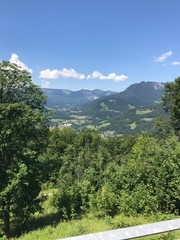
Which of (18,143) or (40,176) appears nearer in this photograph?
(18,143)

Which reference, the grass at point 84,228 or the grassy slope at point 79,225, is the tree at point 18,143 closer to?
the grassy slope at point 79,225

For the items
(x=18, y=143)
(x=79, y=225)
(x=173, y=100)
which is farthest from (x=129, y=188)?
(x=173, y=100)

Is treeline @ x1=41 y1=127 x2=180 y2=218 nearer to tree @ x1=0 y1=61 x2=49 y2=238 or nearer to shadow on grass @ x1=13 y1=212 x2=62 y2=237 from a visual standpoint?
shadow on grass @ x1=13 y1=212 x2=62 y2=237

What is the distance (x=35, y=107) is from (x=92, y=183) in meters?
7.26

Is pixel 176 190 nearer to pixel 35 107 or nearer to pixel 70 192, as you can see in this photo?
pixel 70 192

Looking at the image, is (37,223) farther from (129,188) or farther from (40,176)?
(129,188)

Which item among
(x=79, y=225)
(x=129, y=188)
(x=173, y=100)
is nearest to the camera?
(x=79, y=225)

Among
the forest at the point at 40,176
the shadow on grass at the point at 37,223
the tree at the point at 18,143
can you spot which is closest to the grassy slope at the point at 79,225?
the shadow on grass at the point at 37,223

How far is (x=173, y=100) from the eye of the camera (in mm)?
34875

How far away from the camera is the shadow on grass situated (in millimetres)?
14943

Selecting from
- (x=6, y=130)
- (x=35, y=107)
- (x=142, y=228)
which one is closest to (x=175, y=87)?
(x=35, y=107)

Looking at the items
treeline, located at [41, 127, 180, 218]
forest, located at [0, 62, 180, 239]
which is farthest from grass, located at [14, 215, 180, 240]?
forest, located at [0, 62, 180, 239]

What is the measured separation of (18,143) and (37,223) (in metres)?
5.91

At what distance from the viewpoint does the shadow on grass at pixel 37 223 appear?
14943 mm
